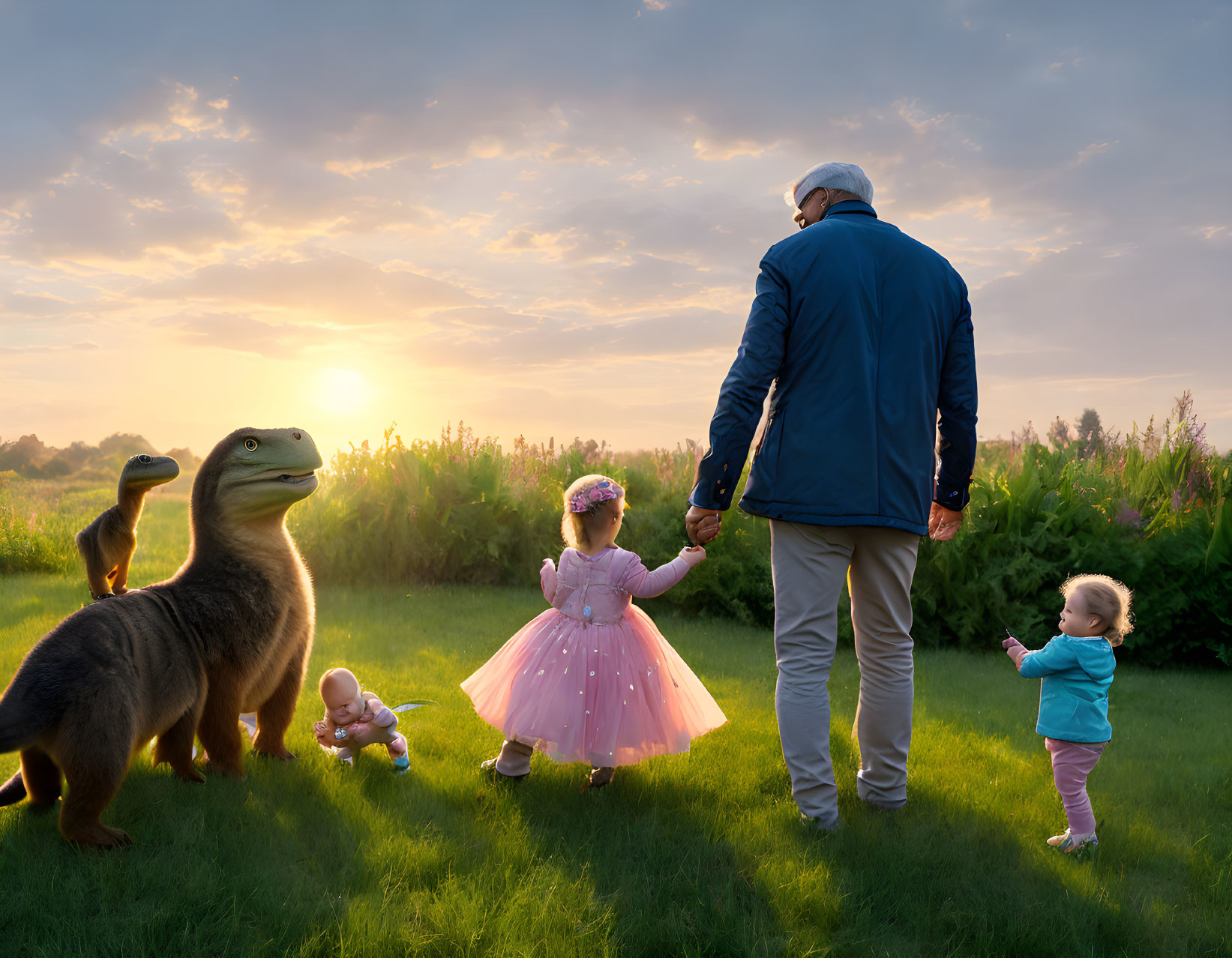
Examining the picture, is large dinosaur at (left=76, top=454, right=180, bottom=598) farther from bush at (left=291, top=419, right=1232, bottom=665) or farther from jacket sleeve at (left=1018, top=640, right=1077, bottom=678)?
bush at (left=291, top=419, right=1232, bottom=665)

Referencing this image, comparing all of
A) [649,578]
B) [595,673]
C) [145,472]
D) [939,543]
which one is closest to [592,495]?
[649,578]

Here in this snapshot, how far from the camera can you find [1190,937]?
9.16 ft

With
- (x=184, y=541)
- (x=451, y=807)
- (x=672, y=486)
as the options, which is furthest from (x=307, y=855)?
(x=184, y=541)

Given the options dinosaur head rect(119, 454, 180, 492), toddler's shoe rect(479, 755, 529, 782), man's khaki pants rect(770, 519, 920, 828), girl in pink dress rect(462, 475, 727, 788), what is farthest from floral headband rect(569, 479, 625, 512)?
dinosaur head rect(119, 454, 180, 492)

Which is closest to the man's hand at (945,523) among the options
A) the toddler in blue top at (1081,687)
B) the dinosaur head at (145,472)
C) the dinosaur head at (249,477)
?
the toddler in blue top at (1081,687)

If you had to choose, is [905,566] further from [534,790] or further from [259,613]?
[259,613]

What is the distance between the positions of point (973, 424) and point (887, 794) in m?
1.74

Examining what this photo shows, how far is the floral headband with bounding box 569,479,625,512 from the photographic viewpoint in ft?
12.5

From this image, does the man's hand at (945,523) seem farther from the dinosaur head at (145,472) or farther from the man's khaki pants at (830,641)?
the dinosaur head at (145,472)

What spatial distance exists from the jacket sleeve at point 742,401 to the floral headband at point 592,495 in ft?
1.71

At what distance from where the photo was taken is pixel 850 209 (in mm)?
3723

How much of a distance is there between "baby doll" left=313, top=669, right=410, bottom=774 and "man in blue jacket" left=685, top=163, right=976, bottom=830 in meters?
1.78

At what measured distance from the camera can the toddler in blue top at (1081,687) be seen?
3441 millimetres

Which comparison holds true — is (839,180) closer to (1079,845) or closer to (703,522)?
(703,522)
